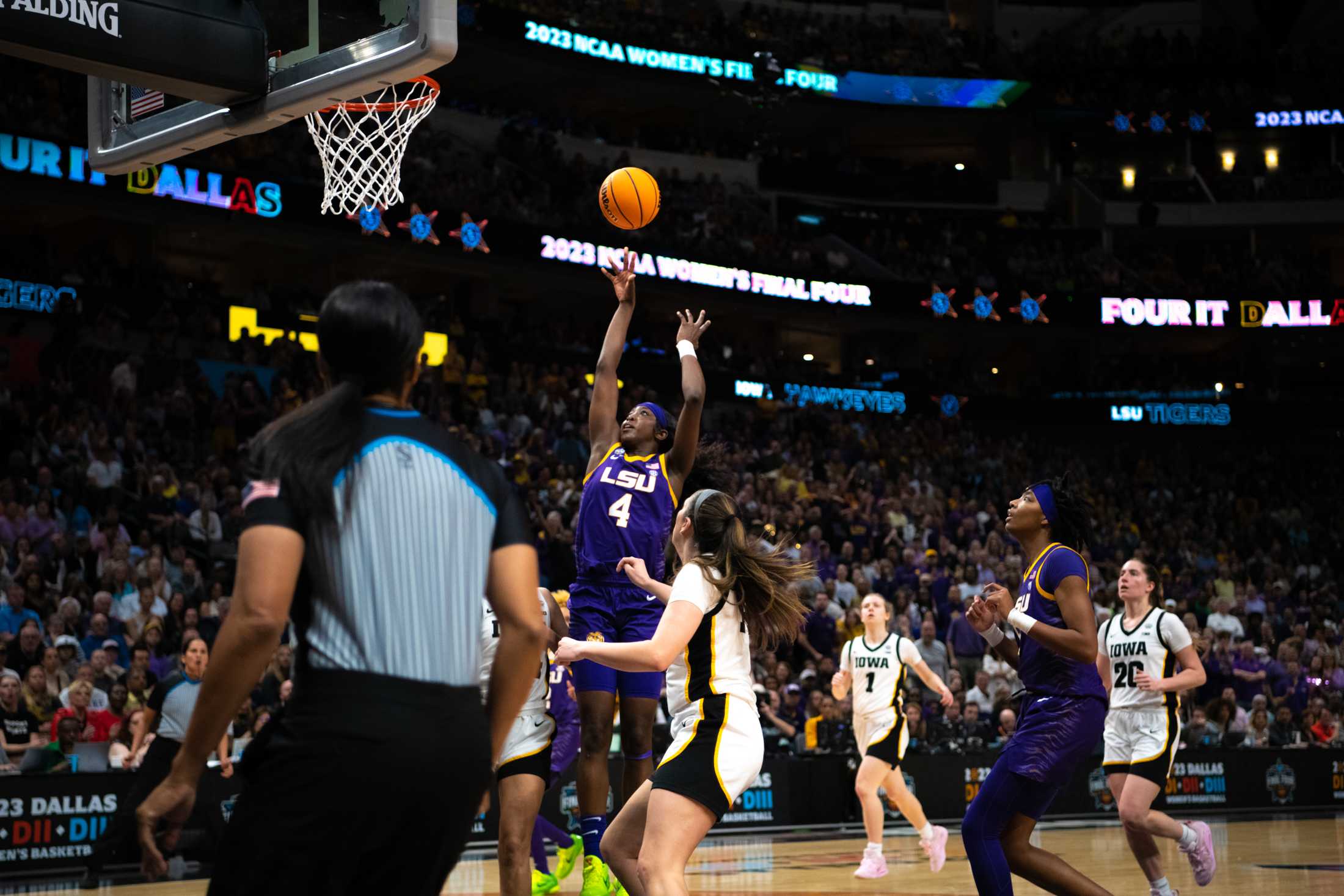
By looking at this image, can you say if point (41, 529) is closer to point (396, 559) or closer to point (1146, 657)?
point (1146, 657)

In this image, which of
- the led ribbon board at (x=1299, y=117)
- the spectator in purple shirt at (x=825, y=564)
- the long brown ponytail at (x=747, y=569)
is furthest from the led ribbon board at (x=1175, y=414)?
the long brown ponytail at (x=747, y=569)

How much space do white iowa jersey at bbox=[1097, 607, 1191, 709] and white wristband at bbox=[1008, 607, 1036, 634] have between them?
2.89 metres

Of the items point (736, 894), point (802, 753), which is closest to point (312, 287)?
point (802, 753)

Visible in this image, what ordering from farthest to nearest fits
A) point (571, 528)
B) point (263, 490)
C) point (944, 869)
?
point (571, 528) < point (944, 869) < point (263, 490)

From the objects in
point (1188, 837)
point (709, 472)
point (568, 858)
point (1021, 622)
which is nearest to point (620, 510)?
point (709, 472)

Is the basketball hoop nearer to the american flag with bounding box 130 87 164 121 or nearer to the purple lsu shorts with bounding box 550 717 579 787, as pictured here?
the american flag with bounding box 130 87 164 121

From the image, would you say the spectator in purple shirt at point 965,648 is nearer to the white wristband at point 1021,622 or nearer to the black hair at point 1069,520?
the black hair at point 1069,520

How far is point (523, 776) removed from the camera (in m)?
7.55

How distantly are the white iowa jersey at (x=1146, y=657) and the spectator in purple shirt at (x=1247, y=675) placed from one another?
14.1m

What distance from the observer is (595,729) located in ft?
24.8

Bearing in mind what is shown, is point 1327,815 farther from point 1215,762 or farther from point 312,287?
point 312,287

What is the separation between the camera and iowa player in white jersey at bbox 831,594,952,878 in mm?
13320

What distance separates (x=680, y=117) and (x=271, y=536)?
37621 millimetres

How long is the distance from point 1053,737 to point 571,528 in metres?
14.3
